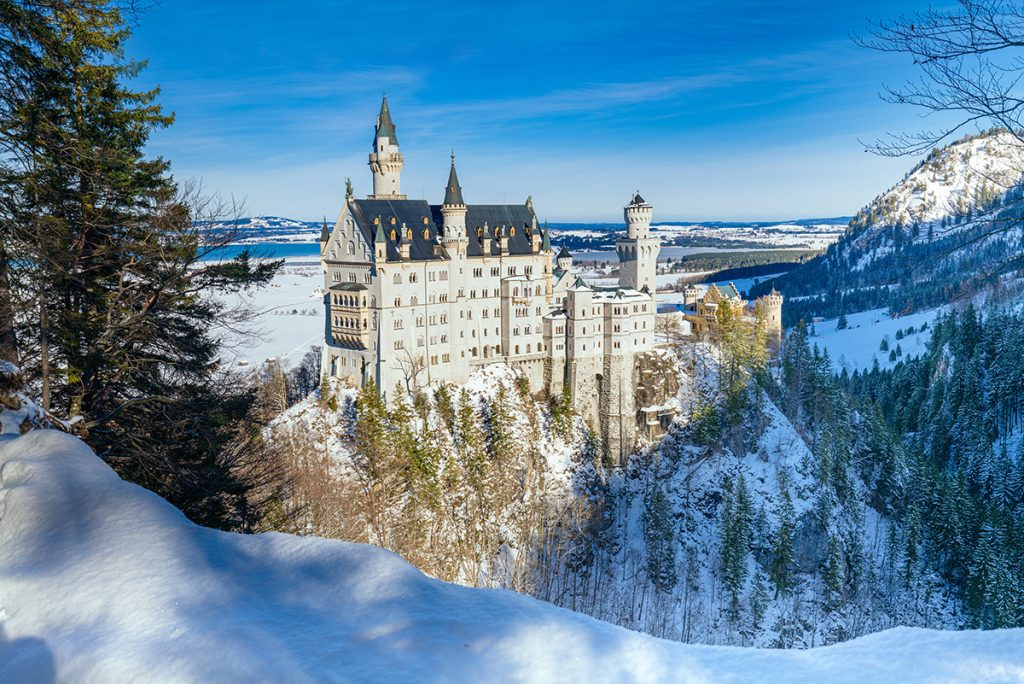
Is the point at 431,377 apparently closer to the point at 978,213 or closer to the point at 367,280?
the point at 367,280

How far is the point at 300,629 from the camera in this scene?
707cm

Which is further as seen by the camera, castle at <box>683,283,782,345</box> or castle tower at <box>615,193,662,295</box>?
castle at <box>683,283,782,345</box>

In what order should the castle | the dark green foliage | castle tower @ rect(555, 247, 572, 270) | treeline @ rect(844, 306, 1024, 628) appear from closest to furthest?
treeline @ rect(844, 306, 1024, 628) → the dark green foliage → castle tower @ rect(555, 247, 572, 270) → the castle

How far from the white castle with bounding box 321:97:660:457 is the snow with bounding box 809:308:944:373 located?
83.7 metres

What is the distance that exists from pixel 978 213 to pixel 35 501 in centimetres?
1486

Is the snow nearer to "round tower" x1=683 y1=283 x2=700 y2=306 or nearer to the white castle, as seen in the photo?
"round tower" x1=683 y1=283 x2=700 y2=306

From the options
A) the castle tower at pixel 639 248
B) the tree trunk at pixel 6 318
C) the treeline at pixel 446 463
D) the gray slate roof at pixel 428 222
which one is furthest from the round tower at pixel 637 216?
the tree trunk at pixel 6 318

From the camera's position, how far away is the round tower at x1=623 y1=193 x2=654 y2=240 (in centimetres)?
7675

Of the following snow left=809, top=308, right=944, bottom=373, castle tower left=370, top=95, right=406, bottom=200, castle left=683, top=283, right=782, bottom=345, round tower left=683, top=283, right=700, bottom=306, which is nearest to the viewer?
castle tower left=370, top=95, right=406, bottom=200

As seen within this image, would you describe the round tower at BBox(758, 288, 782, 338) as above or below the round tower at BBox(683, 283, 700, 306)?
below

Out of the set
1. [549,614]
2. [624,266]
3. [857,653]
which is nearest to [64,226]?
[549,614]

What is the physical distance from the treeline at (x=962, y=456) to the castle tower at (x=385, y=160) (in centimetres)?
5186

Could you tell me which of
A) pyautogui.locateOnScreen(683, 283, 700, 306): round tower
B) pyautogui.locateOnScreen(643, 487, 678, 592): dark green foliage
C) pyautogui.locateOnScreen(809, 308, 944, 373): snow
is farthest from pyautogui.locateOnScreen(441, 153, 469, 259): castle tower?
pyautogui.locateOnScreen(809, 308, 944, 373): snow

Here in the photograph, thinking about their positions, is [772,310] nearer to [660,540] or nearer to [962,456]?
[962,456]
